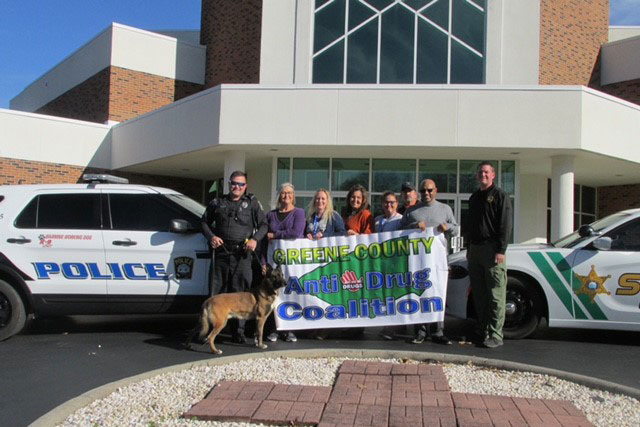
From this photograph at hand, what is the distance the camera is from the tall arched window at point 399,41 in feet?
59.4

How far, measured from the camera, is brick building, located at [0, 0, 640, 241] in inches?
549

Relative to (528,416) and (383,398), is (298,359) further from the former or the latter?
(528,416)

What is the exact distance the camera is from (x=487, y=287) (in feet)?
21.4

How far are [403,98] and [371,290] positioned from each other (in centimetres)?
818

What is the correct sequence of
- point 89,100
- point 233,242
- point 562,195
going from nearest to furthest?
point 233,242
point 562,195
point 89,100

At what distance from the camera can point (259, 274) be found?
7137 millimetres

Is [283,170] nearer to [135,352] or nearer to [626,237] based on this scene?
[135,352]

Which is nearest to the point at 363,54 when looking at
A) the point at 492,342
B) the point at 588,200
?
the point at 588,200

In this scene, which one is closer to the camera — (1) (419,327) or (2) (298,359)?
(2) (298,359)

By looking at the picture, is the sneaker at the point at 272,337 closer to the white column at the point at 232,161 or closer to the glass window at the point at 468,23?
the white column at the point at 232,161

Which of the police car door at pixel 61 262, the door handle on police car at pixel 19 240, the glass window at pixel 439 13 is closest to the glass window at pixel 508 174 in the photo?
the glass window at pixel 439 13

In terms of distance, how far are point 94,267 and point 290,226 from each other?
2.37 m

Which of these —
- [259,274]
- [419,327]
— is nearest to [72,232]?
[259,274]

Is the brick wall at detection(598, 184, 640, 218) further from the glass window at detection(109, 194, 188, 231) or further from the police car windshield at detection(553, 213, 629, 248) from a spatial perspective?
the glass window at detection(109, 194, 188, 231)
